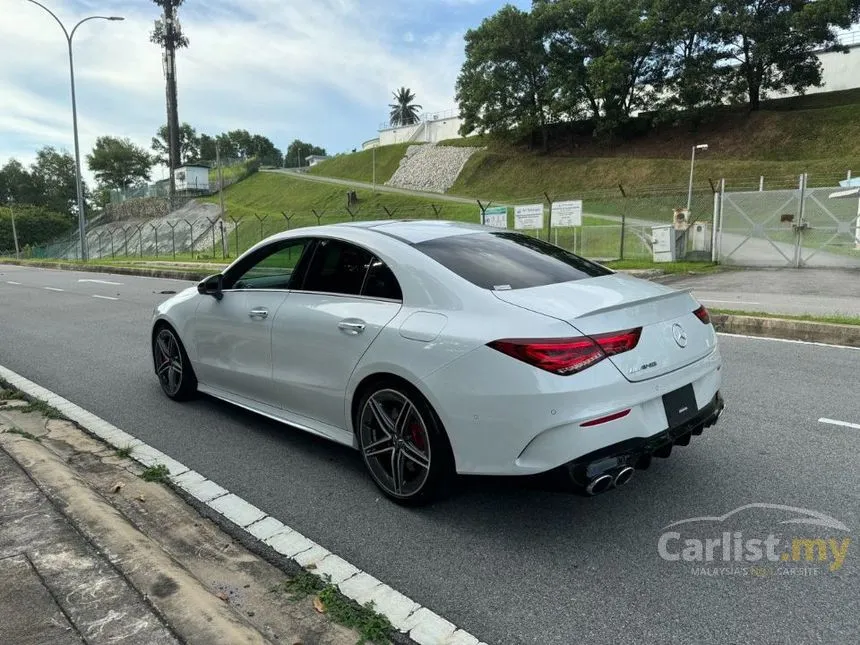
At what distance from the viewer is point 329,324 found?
3723 millimetres

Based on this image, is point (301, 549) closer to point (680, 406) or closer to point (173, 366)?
point (680, 406)

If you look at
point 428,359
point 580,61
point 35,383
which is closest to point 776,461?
point 428,359

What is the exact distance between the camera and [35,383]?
6297mm

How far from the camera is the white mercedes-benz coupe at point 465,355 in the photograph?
9.21 feet

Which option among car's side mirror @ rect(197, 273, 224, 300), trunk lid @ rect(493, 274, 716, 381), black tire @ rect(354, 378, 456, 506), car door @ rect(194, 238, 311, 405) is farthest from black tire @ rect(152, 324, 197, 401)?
trunk lid @ rect(493, 274, 716, 381)

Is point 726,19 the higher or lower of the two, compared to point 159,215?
higher

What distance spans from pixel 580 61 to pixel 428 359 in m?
65.8

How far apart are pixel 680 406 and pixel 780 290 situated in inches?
457

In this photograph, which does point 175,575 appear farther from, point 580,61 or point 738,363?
point 580,61

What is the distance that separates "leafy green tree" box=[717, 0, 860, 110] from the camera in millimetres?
49312

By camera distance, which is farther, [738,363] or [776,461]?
[738,363]

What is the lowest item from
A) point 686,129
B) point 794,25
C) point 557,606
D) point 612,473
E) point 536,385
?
point 557,606

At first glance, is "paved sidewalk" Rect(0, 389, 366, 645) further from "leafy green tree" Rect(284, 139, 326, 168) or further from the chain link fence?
"leafy green tree" Rect(284, 139, 326, 168)

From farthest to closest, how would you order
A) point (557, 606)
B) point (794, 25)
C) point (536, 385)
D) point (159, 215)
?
1. point (159, 215)
2. point (794, 25)
3. point (536, 385)
4. point (557, 606)
